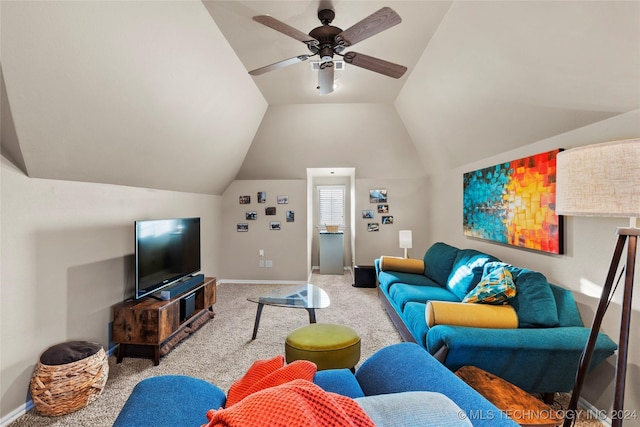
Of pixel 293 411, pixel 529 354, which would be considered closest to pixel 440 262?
pixel 529 354

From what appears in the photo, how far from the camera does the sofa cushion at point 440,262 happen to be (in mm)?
3668

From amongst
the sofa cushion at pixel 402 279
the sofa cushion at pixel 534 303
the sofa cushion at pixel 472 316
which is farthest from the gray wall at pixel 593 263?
the sofa cushion at pixel 402 279

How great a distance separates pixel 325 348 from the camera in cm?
217

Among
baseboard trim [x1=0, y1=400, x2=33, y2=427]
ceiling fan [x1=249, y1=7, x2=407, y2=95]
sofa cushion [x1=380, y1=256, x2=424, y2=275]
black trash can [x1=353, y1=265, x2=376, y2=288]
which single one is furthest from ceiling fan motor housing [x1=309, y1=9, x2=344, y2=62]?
black trash can [x1=353, y1=265, x2=376, y2=288]

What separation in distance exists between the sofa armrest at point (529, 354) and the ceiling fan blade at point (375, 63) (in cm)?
208

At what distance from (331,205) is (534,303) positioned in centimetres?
513

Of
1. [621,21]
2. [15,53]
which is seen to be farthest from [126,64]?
[621,21]

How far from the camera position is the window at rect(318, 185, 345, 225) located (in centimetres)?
695

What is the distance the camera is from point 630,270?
1.35m

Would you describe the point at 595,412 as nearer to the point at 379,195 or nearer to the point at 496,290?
the point at 496,290

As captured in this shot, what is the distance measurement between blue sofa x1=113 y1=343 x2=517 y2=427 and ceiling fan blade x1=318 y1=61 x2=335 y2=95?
221 centimetres

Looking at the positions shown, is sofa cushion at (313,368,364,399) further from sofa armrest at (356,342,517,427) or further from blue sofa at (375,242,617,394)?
blue sofa at (375,242,617,394)

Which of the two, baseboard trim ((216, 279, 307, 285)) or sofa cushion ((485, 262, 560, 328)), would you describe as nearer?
sofa cushion ((485, 262, 560, 328))

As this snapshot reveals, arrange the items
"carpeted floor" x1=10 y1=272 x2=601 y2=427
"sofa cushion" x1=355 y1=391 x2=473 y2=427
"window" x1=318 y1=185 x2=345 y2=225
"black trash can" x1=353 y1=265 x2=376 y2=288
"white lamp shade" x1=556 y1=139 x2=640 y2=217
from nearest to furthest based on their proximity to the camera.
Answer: "sofa cushion" x1=355 y1=391 x2=473 y2=427 < "white lamp shade" x1=556 y1=139 x2=640 y2=217 < "carpeted floor" x1=10 y1=272 x2=601 y2=427 < "black trash can" x1=353 y1=265 x2=376 y2=288 < "window" x1=318 y1=185 x2=345 y2=225
